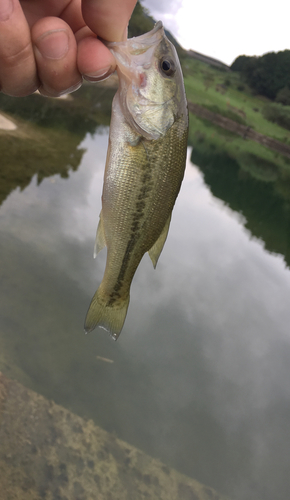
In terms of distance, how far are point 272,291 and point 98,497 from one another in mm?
7387

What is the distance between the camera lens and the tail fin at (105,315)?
7.20ft

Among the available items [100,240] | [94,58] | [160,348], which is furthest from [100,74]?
[160,348]

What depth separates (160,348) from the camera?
6.40 metres

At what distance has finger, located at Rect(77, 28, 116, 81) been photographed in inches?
58.6

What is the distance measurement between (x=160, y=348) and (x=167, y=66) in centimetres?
538

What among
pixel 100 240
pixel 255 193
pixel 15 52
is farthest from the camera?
pixel 255 193

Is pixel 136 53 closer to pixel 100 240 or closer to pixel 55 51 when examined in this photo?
pixel 55 51

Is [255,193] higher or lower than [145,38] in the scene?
lower

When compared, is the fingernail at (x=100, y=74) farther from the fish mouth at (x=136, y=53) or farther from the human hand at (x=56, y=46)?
the fish mouth at (x=136, y=53)

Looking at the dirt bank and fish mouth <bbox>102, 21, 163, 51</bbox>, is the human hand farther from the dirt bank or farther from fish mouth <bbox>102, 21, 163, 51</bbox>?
the dirt bank

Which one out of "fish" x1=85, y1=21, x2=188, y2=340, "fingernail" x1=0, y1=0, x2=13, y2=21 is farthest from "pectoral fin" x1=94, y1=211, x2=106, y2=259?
"fingernail" x1=0, y1=0, x2=13, y2=21

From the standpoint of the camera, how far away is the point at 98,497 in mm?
3977

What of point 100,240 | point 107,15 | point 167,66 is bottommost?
point 100,240

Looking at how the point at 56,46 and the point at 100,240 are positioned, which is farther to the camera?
the point at 100,240
